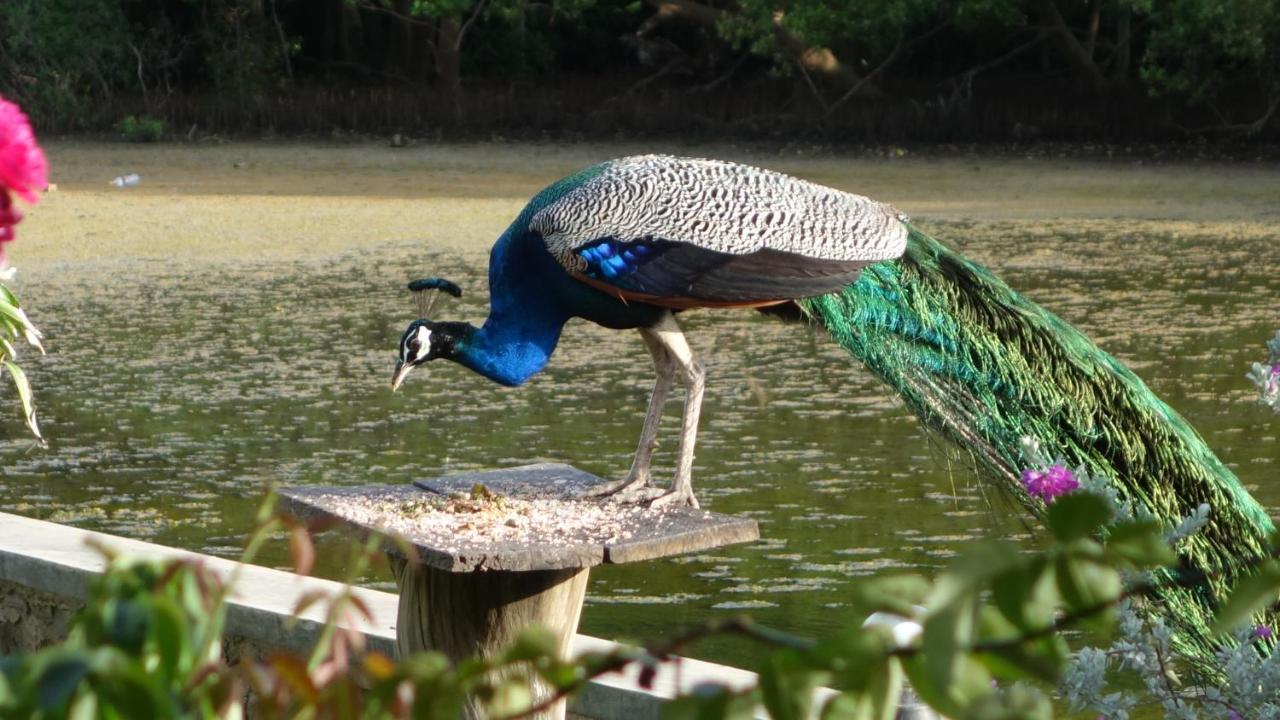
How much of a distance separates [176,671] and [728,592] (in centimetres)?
435

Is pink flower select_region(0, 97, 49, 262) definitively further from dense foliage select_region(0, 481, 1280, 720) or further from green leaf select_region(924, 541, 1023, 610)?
green leaf select_region(924, 541, 1023, 610)

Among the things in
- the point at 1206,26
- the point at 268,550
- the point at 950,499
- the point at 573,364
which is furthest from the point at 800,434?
the point at 1206,26

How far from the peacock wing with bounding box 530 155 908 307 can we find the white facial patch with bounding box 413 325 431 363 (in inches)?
12.7

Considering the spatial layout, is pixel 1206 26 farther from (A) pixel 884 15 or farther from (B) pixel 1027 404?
(B) pixel 1027 404

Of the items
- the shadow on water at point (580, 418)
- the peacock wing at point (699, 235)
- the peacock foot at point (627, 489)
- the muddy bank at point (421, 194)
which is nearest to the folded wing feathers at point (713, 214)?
the peacock wing at point (699, 235)

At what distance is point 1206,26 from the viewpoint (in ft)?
59.8

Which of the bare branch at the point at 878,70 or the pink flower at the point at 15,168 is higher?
the pink flower at the point at 15,168

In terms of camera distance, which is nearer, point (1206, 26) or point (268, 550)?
point (268, 550)

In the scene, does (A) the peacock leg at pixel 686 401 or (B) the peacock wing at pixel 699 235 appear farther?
(A) the peacock leg at pixel 686 401

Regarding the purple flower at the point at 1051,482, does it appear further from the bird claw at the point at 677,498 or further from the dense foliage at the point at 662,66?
the dense foliage at the point at 662,66

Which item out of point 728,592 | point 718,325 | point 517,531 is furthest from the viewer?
point 718,325

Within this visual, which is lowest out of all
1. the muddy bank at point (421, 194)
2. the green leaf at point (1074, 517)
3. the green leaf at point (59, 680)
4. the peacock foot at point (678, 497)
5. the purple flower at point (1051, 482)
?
the muddy bank at point (421, 194)

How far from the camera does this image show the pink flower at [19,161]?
1.27 metres

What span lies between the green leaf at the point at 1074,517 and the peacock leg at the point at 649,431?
2.79 metres
